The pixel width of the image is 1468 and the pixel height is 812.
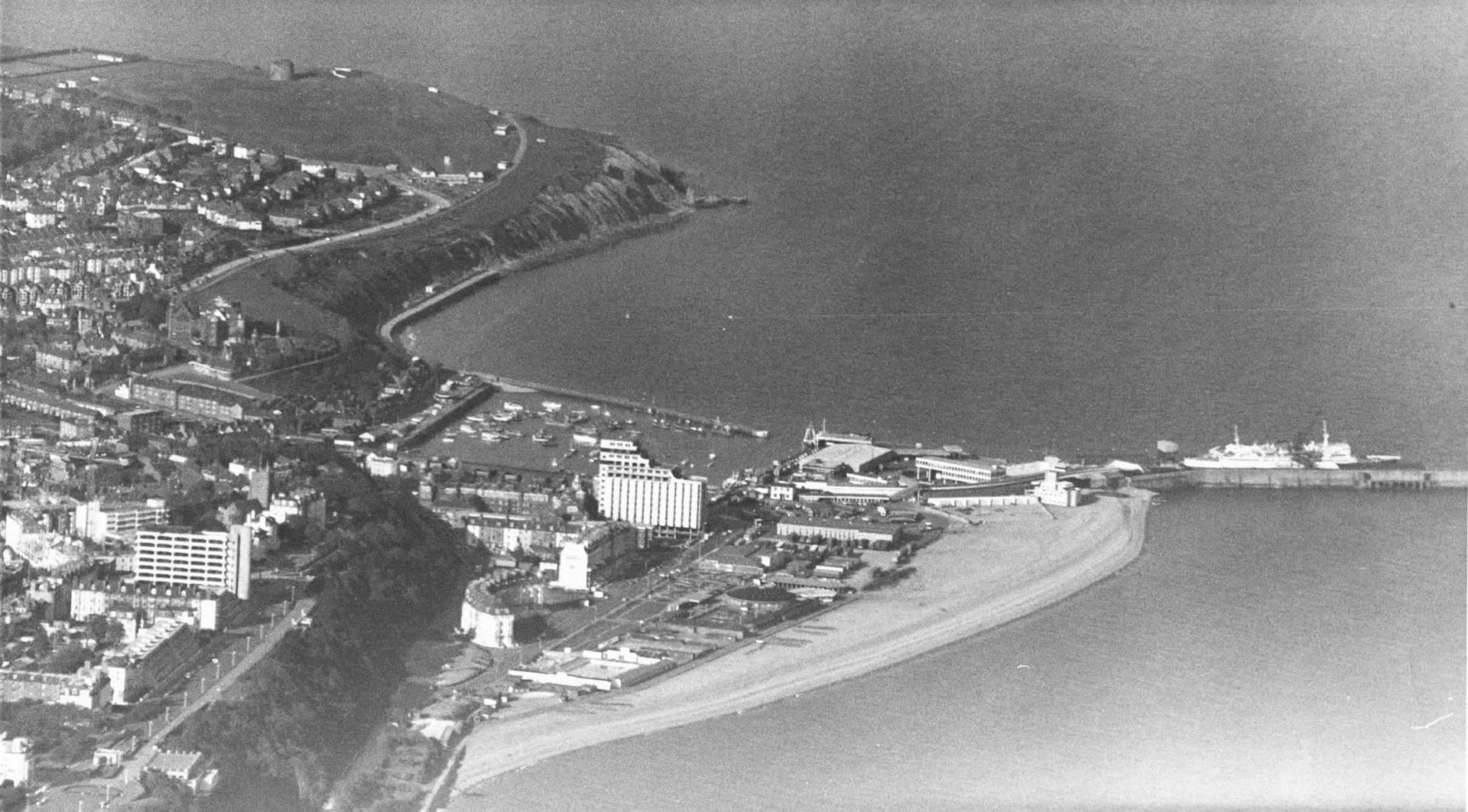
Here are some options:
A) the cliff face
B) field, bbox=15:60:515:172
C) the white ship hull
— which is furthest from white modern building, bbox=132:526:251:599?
field, bbox=15:60:515:172

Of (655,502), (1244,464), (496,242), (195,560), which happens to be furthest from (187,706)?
(496,242)

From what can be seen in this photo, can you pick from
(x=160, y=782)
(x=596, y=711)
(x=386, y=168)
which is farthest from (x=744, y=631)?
(x=386, y=168)

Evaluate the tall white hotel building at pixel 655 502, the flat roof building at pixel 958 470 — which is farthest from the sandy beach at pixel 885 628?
the tall white hotel building at pixel 655 502

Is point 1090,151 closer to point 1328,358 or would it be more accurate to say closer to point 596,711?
point 1328,358

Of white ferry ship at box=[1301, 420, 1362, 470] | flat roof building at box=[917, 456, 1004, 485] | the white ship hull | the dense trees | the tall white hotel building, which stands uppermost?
white ferry ship at box=[1301, 420, 1362, 470]

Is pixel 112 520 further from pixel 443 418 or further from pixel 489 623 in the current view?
pixel 443 418

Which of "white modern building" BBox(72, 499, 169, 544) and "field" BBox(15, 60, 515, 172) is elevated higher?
"field" BBox(15, 60, 515, 172)

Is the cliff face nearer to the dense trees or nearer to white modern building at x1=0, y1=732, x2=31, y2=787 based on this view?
the dense trees
